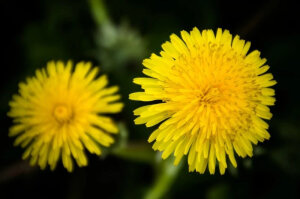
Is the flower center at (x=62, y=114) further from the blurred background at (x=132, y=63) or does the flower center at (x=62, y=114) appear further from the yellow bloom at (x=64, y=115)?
the blurred background at (x=132, y=63)

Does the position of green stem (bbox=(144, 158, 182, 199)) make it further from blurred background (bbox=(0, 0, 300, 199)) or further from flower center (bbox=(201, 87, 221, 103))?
flower center (bbox=(201, 87, 221, 103))

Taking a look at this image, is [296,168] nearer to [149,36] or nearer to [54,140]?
[149,36]

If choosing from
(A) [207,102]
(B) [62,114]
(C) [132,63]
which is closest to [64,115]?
(B) [62,114]

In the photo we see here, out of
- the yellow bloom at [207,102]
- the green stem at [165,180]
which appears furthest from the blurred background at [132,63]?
the yellow bloom at [207,102]

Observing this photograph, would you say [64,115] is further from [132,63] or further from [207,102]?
[132,63]

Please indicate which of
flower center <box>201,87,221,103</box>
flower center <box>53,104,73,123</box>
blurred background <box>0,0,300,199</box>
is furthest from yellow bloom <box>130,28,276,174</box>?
blurred background <box>0,0,300,199</box>
